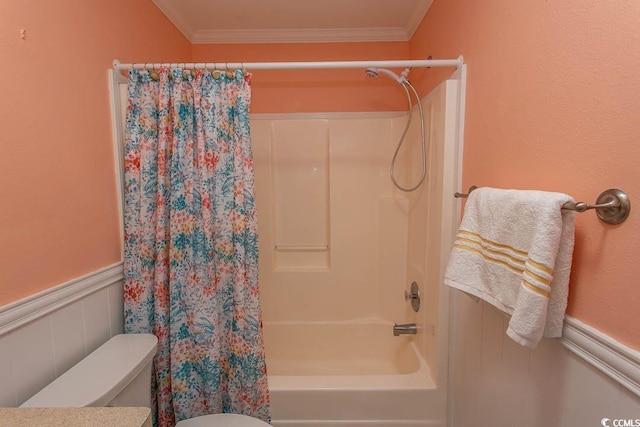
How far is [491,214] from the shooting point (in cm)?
90

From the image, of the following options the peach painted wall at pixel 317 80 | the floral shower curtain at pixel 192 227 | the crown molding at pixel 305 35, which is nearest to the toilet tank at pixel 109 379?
the floral shower curtain at pixel 192 227

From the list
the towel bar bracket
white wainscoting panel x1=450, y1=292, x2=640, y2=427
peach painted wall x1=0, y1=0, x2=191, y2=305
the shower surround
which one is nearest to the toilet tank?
peach painted wall x1=0, y1=0, x2=191, y2=305

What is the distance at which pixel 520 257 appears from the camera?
2.56ft

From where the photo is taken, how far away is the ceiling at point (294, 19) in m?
1.78

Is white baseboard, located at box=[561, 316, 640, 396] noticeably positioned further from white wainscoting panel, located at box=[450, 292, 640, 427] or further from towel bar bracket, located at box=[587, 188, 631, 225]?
towel bar bracket, located at box=[587, 188, 631, 225]

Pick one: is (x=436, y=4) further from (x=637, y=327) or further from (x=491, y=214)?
(x=637, y=327)

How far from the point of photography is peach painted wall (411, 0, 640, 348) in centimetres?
60

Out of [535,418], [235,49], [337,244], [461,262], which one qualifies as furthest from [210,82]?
[535,418]

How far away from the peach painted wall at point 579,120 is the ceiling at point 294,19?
97cm

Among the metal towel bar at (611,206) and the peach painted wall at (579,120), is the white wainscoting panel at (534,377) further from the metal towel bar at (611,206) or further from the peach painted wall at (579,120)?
the metal towel bar at (611,206)

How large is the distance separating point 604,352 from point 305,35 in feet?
7.49

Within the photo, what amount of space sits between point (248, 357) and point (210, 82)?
123 cm

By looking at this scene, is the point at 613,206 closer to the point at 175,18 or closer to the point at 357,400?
the point at 357,400

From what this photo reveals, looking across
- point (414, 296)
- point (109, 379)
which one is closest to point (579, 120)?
A: point (414, 296)
